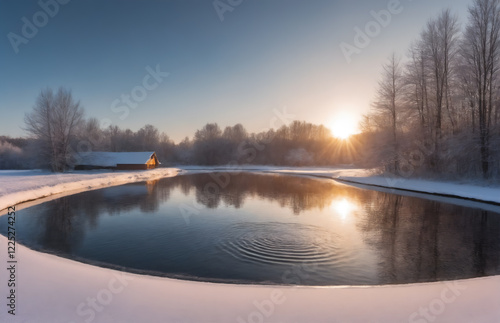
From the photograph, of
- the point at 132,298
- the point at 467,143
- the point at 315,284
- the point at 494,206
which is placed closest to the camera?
the point at 132,298

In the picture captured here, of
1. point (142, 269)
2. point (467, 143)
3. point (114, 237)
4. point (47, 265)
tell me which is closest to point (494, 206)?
point (467, 143)

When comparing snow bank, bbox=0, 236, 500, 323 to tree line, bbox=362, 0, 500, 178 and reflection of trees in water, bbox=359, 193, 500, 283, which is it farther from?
tree line, bbox=362, 0, 500, 178

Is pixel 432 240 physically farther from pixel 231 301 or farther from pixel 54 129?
pixel 54 129

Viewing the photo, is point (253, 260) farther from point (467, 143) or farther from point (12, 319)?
point (467, 143)

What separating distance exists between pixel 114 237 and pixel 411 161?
33277 mm

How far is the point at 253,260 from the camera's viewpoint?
8.76 m

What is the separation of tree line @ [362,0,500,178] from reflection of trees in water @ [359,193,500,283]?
11.8 m

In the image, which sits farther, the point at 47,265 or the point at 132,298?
the point at 47,265

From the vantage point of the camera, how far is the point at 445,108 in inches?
1233

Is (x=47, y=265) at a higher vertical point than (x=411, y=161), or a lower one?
lower
